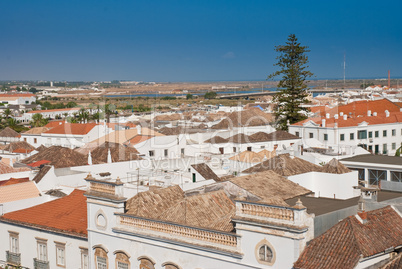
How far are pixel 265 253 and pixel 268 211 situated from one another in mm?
1100

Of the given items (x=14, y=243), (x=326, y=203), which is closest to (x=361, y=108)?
(x=326, y=203)

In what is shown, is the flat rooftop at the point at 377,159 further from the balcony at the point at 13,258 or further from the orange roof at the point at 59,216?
the balcony at the point at 13,258

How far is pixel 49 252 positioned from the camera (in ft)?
72.9

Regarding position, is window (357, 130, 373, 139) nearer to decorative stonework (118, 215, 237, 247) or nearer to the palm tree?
decorative stonework (118, 215, 237, 247)

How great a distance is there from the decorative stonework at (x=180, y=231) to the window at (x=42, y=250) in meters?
5.06

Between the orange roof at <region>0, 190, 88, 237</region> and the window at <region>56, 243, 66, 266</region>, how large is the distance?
0.65 meters

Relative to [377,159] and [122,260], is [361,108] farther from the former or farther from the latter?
[122,260]

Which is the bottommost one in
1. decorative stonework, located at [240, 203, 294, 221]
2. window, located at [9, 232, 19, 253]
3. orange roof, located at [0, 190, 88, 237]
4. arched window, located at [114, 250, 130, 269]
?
window, located at [9, 232, 19, 253]

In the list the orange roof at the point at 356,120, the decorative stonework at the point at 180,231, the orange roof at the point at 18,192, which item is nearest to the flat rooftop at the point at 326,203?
the decorative stonework at the point at 180,231

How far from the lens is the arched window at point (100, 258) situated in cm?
1948

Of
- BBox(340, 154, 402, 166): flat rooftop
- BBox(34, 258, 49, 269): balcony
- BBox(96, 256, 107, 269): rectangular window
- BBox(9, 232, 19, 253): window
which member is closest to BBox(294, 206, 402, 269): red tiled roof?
BBox(96, 256, 107, 269): rectangular window

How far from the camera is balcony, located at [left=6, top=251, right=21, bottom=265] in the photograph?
23.1m

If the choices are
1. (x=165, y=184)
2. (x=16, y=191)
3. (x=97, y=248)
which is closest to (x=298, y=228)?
(x=97, y=248)

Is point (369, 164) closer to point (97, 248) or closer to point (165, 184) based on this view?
point (165, 184)
